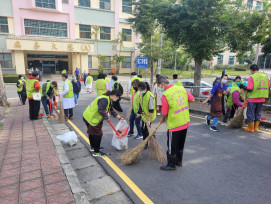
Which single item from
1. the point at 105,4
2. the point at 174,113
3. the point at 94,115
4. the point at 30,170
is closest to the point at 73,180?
the point at 30,170

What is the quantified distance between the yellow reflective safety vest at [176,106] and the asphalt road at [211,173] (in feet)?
3.36

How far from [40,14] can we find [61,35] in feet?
10.6

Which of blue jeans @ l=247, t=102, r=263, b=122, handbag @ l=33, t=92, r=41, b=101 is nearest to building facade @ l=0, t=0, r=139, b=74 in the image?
handbag @ l=33, t=92, r=41, b=101

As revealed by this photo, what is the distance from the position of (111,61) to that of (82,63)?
4.62m

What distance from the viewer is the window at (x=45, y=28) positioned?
2356 centimetres

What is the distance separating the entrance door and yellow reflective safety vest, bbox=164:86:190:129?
87.9 feet

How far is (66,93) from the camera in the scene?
7113 millimetres

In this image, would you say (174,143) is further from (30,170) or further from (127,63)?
(127,63)

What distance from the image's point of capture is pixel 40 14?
77.8ft

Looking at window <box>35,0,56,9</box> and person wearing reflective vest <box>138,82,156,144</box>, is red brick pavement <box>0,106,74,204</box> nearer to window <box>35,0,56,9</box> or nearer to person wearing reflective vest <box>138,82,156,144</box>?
person wearing reflective vest <box>138,82,156,144</box>

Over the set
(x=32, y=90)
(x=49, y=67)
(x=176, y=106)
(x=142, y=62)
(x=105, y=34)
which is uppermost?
(x=105, y=34)

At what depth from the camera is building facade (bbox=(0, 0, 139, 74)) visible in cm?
2262

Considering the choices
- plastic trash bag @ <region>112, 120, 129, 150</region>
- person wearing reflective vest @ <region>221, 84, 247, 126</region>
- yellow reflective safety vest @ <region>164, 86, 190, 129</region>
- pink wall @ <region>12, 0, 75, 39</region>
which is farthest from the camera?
pink wall @ <region>12, 0, 75, 39</region>

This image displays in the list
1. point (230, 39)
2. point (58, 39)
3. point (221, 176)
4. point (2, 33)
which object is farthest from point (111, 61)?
point (221, 176)
